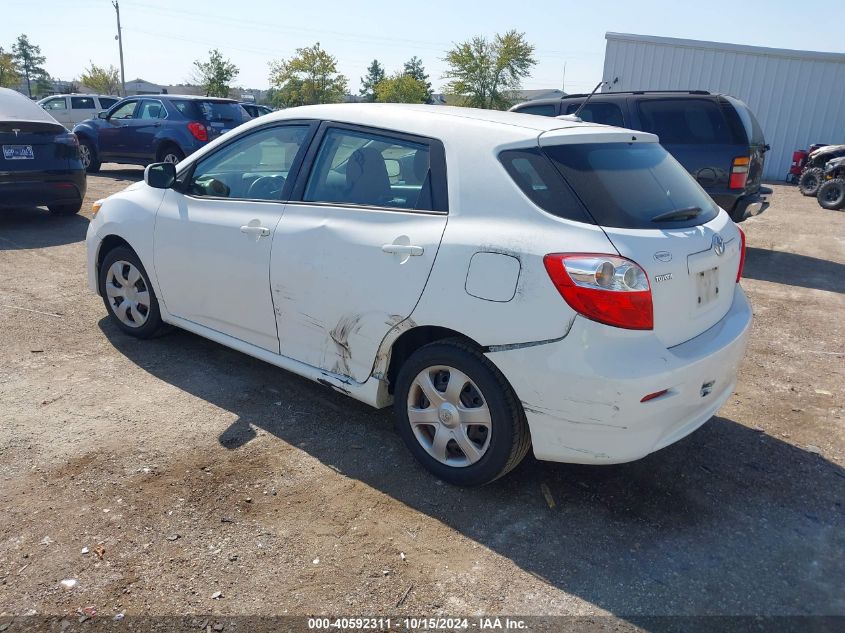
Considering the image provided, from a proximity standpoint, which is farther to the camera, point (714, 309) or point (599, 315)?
point (714, 309)

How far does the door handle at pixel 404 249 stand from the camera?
10.2 ft

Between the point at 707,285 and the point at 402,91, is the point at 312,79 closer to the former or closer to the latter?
the point at 402,91

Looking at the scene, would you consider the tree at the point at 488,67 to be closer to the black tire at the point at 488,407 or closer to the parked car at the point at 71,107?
the parked car at the point at 71,107

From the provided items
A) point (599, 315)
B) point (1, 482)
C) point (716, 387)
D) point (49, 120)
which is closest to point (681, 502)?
point (716, 387)

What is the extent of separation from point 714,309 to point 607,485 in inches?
39.9

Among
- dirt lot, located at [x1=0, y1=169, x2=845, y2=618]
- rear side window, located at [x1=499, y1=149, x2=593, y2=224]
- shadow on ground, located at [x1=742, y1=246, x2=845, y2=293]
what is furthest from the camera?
shadow on ground, located at [x1=742, y1=246, x2=845, y2=293]

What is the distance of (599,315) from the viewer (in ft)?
8.80

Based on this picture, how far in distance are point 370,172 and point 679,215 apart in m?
1.58

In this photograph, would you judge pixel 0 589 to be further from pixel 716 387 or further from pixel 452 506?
pixel 716 387

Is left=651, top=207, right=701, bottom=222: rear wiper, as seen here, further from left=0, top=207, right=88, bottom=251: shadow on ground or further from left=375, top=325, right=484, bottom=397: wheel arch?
left=0, top=207, right=88, bottom=251: shadow on ground

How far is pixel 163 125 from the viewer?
12.7m

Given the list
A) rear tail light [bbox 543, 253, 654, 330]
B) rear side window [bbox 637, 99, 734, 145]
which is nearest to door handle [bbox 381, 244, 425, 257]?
rear tail light [bbox 543, 253, 654, 330]

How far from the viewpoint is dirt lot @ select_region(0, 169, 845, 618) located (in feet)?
8.40

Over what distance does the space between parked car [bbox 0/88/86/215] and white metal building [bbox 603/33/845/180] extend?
16864 mm
